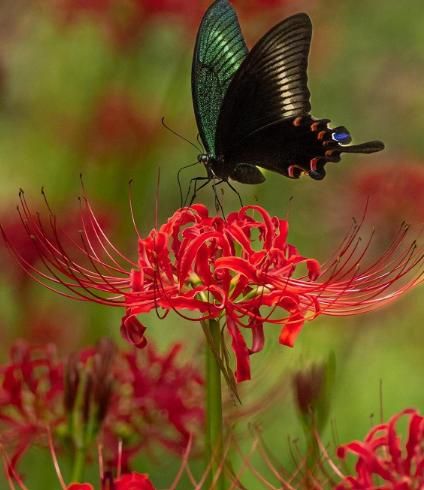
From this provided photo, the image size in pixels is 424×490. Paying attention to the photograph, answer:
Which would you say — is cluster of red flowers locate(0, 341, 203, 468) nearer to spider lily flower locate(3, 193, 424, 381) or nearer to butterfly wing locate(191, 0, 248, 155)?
spider lily flower locate(3, 193, 424, 381)

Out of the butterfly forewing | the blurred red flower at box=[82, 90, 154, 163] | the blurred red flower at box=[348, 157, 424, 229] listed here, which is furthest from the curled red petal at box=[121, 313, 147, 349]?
the blurred red flower at box=[348, 157, 424, 229]

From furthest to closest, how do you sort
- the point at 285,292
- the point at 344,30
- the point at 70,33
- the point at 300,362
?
the point at 344,30 → the point at 70,33 → the point at 300,362 → the point at 285,292

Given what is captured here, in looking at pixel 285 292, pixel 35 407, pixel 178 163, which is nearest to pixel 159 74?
pixel 178 163

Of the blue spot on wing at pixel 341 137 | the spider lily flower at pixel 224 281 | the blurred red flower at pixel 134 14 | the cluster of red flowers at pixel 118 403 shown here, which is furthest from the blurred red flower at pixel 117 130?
the spider lily flower at pixel 224 281

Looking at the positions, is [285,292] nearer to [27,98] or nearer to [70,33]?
[27,98]

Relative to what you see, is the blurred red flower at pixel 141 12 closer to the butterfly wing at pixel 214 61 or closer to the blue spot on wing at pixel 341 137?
the butterfly wing at pixel 214 61

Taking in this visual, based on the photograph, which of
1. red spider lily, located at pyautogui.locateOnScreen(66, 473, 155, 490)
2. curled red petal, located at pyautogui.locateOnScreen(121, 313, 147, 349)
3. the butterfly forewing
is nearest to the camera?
red spider lily, located at pyautogui.locateOnScreen(66, 473, 155, 490)
